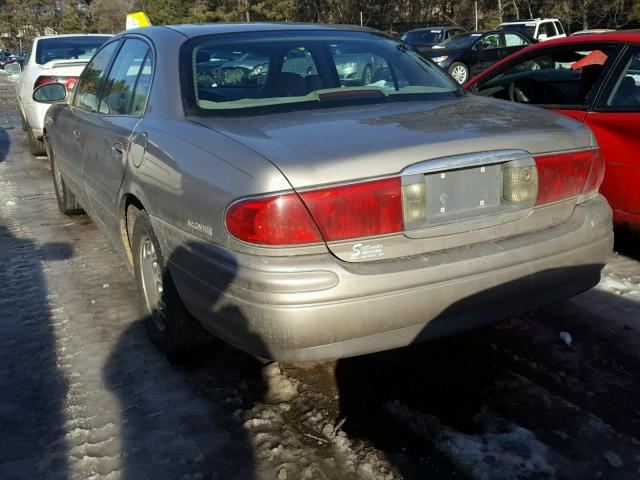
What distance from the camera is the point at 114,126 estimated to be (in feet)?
11.7

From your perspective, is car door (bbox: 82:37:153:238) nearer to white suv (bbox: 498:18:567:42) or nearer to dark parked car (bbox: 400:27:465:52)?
dark parked car (bbox: 400:27:465:52)

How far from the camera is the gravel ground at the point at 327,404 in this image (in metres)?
2.49

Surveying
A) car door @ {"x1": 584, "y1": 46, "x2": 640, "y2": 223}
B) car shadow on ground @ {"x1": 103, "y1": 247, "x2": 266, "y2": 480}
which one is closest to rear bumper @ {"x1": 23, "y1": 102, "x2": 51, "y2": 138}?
car shadow on ground @ {"x1": 103, "y1": 247, "x2": 266, "y2": 480}

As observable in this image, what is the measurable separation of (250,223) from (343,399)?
40.8 inches

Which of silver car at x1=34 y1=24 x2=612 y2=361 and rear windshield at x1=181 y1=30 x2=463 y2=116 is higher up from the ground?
rear windshield at x1=181 y1=30 x2=463 y2=116

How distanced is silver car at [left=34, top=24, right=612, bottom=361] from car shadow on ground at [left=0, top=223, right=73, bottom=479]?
1.88 ft

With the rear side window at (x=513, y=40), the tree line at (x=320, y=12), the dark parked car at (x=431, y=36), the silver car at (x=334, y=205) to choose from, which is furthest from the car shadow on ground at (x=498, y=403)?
the tree line at (x=320, y=12)

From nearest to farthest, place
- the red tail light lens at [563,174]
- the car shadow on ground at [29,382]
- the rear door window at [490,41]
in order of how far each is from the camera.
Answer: the car shadow on ground at [29,382]
the red tail light lens at [563,174]
the rear door window at [490,41]

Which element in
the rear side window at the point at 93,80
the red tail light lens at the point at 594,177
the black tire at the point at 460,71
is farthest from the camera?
the black tire at the point at 460,71

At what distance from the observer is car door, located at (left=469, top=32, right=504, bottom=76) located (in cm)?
1830

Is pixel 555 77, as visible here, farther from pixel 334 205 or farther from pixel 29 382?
pixel 29 382

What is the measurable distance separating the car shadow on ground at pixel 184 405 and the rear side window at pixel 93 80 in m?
1.66

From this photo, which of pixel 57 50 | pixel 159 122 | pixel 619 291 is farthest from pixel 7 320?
pixel 57 50

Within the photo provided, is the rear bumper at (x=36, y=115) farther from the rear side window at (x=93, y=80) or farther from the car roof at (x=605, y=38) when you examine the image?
the car roof at (x=605, y=38)
